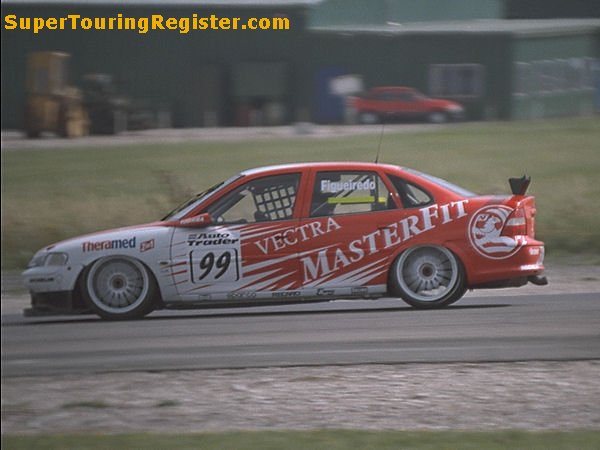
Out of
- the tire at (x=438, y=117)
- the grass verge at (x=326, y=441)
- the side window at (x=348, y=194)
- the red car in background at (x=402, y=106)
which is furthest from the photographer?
the red car in background at (x=402, y=106)

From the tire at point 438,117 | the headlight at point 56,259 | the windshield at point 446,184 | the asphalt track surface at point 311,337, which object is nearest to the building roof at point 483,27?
the tire at point 438,117

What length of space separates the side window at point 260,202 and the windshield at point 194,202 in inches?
4.2

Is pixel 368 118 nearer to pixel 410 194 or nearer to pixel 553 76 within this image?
pixel 553 76

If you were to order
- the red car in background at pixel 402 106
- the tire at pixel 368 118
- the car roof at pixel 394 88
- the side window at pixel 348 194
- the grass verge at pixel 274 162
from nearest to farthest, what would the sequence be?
the side window at pixel 348 194 < the grass verge at pixel 274 162 < the tire at pixel 368 118 < the red car in background at pixel 402 106 < the car roof at pixel 394 88

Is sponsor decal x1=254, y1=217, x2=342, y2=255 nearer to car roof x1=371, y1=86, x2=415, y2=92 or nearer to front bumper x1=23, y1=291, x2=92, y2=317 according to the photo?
front bumper x1=23, y1=291, x2=92, y2=317

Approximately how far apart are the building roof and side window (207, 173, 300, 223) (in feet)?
7.23

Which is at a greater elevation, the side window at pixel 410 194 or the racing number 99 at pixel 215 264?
the side window at pixel 410 194

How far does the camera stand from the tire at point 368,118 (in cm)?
1058

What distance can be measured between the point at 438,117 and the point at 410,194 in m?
2.91

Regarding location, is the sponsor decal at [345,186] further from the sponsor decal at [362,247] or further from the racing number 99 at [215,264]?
the racing number 99 at [215,264]

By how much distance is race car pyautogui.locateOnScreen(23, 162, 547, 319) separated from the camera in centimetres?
824

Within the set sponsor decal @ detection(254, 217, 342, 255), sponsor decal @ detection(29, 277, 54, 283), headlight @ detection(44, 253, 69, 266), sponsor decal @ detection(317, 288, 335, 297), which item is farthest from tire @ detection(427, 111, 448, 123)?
sponsor decal @ detection(29, 277, 54, 283)

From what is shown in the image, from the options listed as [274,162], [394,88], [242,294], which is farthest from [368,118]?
[242,294]

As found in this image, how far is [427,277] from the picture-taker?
8.37 metres
